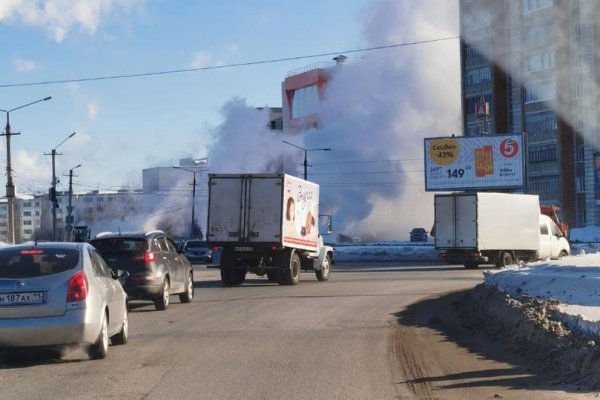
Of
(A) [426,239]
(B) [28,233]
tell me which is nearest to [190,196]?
(A) [426,239]

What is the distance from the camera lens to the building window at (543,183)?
68438 millimetres

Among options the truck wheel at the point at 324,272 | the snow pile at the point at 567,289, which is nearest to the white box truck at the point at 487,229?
the truck wheel at the point at 324,272

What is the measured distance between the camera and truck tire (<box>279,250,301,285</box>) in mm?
25516

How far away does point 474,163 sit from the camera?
5597 cm

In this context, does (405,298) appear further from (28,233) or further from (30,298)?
(28,233)

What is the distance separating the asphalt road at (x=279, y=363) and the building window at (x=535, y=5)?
5.84 meters

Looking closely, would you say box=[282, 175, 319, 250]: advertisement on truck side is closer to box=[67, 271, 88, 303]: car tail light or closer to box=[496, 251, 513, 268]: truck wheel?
box=[496, 251, 513, 268]: truck wheel

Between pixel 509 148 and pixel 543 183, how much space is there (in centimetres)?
1640

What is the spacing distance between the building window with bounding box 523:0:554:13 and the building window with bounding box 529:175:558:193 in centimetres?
5354

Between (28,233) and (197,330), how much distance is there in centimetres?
16814

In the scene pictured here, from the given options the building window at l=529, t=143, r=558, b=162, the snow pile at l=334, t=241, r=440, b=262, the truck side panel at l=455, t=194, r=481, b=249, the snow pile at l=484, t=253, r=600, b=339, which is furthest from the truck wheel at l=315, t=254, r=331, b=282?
the building window at l=529, t=143, r=558, b=162

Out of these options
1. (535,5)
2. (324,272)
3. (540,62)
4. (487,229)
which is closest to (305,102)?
(487,229)

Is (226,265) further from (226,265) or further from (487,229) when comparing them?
(487,229)

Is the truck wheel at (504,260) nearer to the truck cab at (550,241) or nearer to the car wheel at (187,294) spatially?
the truck cab at (550,241)
